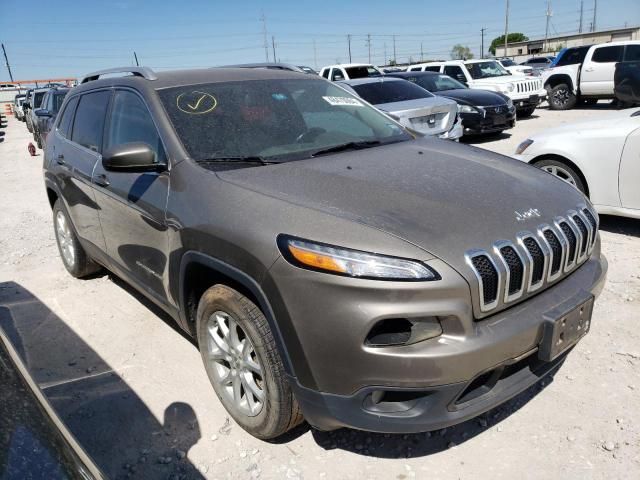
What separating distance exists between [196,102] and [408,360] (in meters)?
2.01

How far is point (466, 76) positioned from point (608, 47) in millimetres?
4025

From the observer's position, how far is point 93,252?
4.16 metres

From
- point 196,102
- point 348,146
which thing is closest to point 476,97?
point 348,146

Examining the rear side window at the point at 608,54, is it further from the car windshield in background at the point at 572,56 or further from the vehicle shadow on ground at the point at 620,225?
the vehicle shadow on ground at the point at 620,225

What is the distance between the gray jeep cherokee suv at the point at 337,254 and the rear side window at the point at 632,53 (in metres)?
14.0

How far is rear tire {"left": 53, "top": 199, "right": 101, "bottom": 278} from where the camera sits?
4.66 metres

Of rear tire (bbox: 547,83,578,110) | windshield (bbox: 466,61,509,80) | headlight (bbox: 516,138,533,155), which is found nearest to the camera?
headlight (bbox: 516,138,533,155)

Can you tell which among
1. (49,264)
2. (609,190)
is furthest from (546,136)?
(49,264)

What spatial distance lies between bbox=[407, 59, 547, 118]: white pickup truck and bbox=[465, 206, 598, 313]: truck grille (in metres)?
12.0

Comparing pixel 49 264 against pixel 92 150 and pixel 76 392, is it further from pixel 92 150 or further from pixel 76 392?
pixel 76 392

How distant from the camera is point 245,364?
8.30 feet

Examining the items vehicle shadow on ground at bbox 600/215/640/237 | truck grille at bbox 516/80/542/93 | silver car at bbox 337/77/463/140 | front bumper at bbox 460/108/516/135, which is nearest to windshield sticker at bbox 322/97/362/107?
vehicle shadow on ground at bbox 600/215/640/237

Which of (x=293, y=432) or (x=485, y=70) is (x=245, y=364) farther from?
(x=485, y=70)

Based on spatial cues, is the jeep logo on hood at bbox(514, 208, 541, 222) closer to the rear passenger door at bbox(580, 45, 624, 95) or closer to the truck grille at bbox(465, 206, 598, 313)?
the truck grille at bbox(465, 206, 598, 313)
